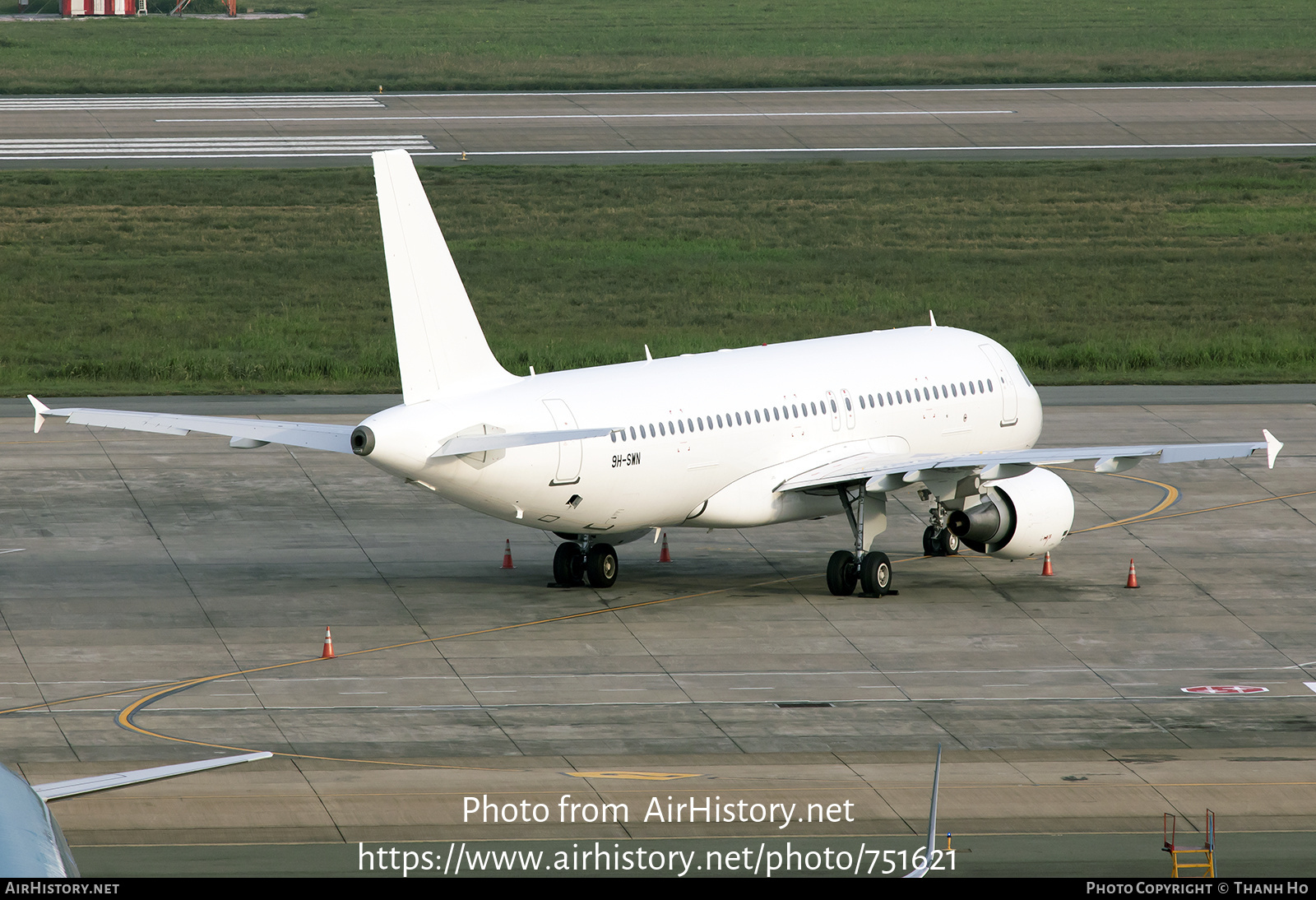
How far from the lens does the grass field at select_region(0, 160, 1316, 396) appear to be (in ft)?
204

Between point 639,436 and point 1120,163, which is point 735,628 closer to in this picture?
point 639,436

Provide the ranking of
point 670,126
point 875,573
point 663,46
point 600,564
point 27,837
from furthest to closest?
1. point 663,46
2. point 670,126
3. point 600,564
4. point 875,573
5. point 27,837

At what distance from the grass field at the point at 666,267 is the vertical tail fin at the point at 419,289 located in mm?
26474

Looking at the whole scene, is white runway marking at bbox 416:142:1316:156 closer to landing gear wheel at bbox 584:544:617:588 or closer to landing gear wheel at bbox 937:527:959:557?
landing gear wheel at bbox 937:527:959:557

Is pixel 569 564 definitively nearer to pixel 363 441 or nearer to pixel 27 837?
pixel 363 441

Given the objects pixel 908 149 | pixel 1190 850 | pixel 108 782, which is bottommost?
pixel 1190 850

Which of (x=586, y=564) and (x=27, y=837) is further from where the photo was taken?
(x=586, y=564)

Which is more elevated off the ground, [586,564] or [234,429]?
[234,429]

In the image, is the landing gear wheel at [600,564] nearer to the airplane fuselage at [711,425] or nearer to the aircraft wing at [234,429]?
the airplane fuselage at [711,425]

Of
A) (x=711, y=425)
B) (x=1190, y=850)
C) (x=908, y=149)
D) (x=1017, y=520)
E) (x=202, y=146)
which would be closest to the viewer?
(x=1190, y=850)

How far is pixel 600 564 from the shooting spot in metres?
35.4

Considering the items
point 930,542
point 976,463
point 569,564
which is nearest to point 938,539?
point 930,542

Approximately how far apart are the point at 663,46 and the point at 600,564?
101m

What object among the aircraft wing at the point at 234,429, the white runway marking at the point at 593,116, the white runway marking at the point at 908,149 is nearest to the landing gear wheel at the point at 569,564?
the aircraft wing at the point at 234,429
